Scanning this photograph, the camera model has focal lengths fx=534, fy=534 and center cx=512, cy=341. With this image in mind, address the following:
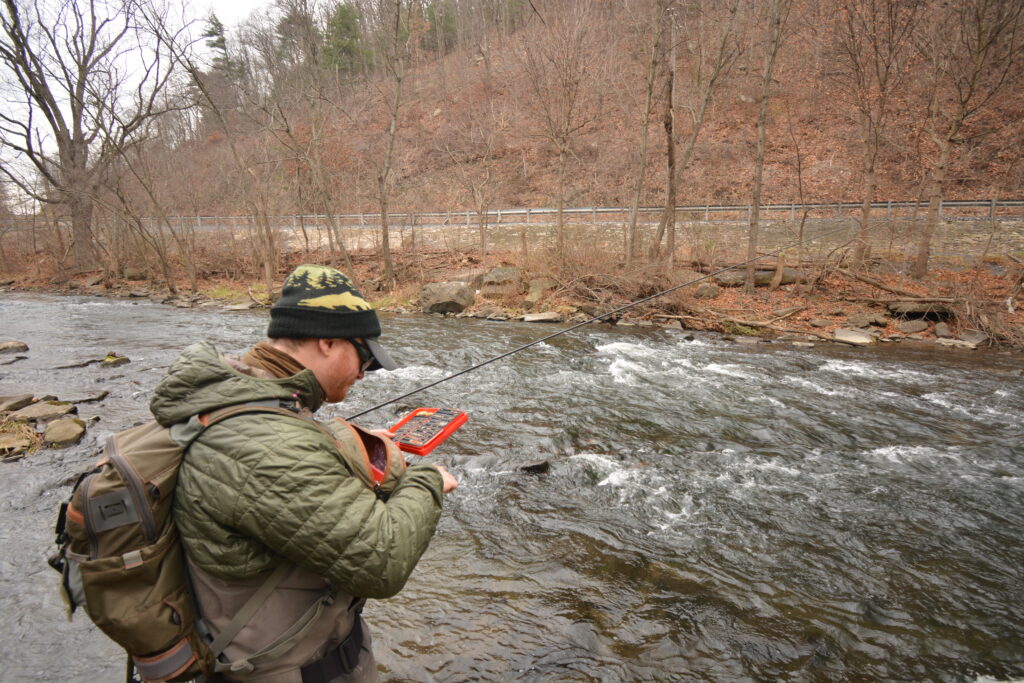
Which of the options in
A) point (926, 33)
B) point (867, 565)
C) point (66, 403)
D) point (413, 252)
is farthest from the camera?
point (413, 252)

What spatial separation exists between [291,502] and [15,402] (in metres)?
9.36

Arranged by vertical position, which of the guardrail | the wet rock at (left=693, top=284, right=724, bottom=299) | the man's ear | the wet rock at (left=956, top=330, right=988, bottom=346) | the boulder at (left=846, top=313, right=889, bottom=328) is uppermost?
the guardrail

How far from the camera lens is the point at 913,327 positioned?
13.3 m

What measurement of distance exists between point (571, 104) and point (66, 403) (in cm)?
1650

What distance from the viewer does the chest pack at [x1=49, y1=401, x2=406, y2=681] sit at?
53.7 inches

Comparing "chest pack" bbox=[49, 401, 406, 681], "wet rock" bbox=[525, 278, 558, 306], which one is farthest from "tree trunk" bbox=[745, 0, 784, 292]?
"chest pack" bbox=[49, 401, 406, 681]

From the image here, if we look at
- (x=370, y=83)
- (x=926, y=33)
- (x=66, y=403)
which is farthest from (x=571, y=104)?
(x=370, y=83)

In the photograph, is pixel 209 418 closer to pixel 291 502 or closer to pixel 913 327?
pixel 291 502

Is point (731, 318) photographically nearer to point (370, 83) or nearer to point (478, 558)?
point (478, 558)

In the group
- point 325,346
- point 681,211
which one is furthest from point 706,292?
point 325,346

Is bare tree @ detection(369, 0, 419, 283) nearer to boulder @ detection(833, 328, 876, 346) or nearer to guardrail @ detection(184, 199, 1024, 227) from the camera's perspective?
guardrail @ detection(184, 199, 1024, 227)

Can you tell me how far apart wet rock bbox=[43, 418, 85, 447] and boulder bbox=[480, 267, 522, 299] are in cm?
1235

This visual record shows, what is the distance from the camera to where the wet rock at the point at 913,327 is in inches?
522

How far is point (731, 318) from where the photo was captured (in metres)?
14.5
